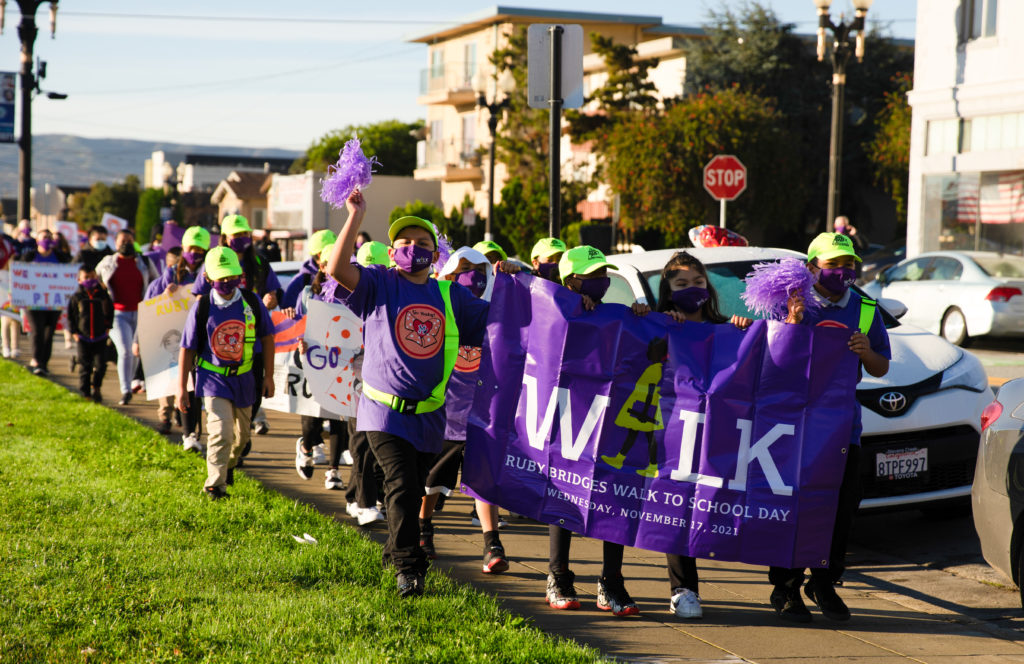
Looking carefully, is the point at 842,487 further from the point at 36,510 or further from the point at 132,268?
the point at 132,268

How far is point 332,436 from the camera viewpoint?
9.14m

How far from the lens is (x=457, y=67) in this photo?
5744cm

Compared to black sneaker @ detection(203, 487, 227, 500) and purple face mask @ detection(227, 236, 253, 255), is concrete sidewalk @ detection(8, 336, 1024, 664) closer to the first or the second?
black sneaker @ detection(203, 487, 227, 500)

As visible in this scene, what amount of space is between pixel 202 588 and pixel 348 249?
178 cm

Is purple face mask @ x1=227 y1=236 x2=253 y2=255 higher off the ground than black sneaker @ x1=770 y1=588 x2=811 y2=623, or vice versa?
purple face mask @ x1=227 y1=236 x2=253 y2=255

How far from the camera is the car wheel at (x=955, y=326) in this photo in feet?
61.0

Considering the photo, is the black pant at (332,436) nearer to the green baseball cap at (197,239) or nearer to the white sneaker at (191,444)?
the white sneaker at (191,444)

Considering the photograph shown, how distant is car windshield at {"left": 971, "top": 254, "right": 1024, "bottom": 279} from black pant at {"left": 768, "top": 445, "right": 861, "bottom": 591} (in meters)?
13.9

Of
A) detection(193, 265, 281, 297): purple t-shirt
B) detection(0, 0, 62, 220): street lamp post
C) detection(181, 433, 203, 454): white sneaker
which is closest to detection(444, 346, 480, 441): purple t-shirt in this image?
detection(193, 265, 281, 297): purple t-shirt

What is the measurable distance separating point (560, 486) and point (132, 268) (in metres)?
8.47

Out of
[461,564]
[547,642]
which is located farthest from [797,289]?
[461,564]

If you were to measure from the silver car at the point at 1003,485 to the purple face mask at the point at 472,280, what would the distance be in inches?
115

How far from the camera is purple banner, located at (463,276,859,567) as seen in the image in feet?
18.7

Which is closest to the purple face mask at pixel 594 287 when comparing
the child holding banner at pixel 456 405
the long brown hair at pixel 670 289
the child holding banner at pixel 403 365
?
the long brown hair at pixel 670 289
